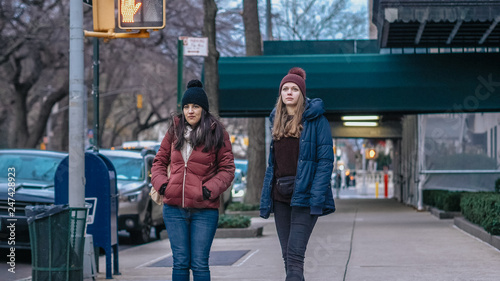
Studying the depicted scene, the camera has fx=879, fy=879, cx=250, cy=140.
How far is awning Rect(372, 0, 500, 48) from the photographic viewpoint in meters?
14.2

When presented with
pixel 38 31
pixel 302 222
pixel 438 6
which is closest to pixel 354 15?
pixel 38 31

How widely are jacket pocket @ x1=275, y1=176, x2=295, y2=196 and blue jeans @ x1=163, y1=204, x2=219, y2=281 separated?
55 centimetres

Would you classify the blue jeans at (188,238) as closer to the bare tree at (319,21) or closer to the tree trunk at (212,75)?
the tree trunk at (212,75)

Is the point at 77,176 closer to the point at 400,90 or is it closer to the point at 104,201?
the point at 104,201

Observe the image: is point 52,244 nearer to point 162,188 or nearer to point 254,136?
point 162,188

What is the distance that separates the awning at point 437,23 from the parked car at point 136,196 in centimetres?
517

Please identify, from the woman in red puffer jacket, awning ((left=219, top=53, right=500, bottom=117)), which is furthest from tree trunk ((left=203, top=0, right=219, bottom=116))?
the woman in red puffer jacket

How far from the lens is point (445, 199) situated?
68.6 ft

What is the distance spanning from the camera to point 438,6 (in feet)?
46.9

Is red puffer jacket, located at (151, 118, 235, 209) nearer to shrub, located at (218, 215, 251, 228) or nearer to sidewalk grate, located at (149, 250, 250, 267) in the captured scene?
sidewalk grate, located at (149, 250, 250, 267)

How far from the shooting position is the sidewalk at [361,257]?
31.7 feet

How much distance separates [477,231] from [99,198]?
6.71 meters

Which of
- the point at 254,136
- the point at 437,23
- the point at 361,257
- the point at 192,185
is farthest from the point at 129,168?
the point at 254,136

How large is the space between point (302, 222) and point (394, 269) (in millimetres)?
3711
